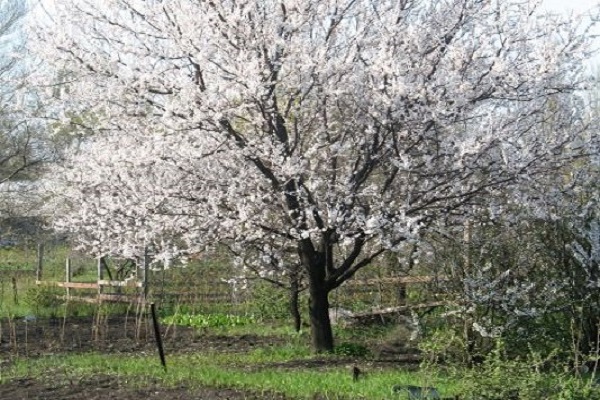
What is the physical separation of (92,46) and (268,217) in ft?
9.04

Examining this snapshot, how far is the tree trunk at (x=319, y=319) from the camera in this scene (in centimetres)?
962

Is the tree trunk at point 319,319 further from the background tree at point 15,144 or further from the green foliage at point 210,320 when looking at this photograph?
the background tree at point 15,144

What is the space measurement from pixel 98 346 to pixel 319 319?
3.05 meters

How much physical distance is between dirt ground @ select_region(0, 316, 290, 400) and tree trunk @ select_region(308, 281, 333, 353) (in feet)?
4.04

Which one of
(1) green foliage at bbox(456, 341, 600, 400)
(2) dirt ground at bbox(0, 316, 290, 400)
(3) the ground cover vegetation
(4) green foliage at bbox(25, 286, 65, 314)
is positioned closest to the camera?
(1) green foliage at bbox(456, 341, 600, 400)

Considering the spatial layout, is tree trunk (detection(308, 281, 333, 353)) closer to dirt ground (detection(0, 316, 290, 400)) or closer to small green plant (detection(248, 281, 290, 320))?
dirt ground (detection(0, 316, 290, 400))

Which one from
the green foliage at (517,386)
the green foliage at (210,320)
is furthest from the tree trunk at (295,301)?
the green foliage at (517,386)

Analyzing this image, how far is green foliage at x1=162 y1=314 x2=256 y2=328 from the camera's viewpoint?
13.4 metres

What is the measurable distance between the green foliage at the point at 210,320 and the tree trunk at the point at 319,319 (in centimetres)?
387

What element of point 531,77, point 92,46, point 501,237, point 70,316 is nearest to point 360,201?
point 501,237

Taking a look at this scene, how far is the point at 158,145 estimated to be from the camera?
8438 mm

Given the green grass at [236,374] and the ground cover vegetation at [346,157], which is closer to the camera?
the green grass at [236,374]

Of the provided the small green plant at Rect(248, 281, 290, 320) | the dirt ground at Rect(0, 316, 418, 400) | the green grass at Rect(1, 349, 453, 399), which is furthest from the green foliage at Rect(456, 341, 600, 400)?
the small green plant at Rect(248, 281, 290, 320)

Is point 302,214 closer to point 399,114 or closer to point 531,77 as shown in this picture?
point 399,114
